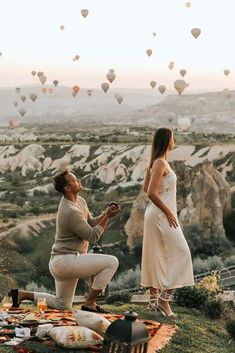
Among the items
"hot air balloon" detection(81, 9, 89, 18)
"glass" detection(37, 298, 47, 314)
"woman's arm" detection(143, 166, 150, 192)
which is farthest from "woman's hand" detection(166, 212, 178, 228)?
"hot air balloon" detection(81, 9, 89, 18)

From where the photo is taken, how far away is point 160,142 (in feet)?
16.5

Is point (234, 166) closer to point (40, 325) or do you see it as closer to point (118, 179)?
point (118, 179)

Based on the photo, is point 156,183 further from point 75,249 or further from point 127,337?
point 127,337

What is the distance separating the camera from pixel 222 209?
86.7 ft

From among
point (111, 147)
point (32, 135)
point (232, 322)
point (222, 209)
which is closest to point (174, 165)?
point (222, 209)

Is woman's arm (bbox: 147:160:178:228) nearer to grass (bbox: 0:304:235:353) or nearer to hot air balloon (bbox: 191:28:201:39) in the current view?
grass (bbox: 0:304:235:353)

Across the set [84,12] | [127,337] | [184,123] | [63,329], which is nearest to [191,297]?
[63,329]

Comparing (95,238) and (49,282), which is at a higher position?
(95,238)

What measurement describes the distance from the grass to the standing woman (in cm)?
26

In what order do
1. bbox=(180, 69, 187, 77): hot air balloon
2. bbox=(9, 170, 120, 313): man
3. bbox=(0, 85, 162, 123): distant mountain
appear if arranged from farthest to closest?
1. bbox=(0, 85, 162, 123): distant mountain
2. bbox=(180, 69, 187, 77): hot air balloon
3. bbox=(9, 170, 120, 313): man

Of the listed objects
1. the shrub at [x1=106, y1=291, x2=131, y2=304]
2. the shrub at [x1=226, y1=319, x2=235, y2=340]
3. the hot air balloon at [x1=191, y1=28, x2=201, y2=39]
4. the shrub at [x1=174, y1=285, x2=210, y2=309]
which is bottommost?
the shrub at [x1=226, y1=319, x2=235, y2=340]

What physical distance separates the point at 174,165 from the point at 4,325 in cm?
2158

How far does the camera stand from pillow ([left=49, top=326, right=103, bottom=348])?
4.00 metres

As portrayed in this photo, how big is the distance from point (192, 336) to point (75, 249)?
1.11m
